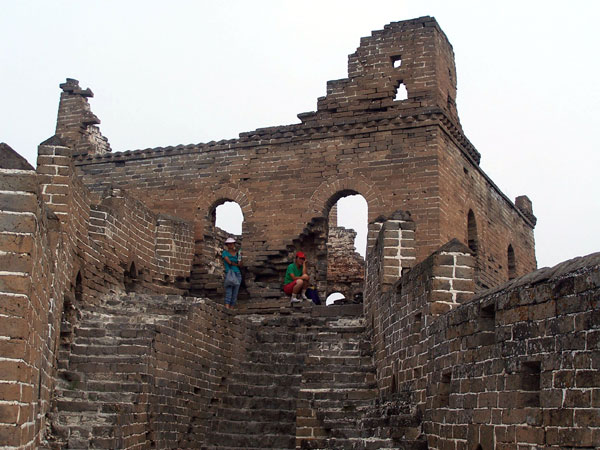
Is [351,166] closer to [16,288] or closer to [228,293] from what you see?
[228,293]

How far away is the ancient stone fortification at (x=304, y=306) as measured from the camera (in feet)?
20.8

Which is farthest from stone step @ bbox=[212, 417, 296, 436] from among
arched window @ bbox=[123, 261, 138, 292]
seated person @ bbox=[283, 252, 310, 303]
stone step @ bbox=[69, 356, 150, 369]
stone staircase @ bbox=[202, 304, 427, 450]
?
seated person @ bbox=[283, 252, 310, 303]

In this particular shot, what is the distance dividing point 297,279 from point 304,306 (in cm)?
62

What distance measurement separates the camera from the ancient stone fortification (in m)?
6.33

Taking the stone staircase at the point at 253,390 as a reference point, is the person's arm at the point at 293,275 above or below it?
above

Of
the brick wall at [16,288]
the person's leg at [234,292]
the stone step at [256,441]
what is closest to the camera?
the brick wall at [16,288]

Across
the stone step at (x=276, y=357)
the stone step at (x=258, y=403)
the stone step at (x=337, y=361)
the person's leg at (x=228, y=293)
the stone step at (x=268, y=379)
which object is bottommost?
the stone step at (x=258, y=403)

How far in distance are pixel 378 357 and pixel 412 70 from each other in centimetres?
858

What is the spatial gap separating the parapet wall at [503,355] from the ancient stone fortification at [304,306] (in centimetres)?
2

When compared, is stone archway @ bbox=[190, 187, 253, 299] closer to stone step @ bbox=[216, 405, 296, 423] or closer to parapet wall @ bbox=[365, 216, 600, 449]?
stone step @ bbox=[216, 405, 296, 423]

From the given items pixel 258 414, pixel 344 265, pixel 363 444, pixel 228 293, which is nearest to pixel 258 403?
pixel 258 414

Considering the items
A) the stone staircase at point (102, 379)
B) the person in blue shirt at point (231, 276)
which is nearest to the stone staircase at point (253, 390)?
the stone staircase at point (102, 379)

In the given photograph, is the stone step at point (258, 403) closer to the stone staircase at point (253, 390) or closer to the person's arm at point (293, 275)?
the stone staircase at point (253, 390)

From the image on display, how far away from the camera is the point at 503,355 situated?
7.11 meters
